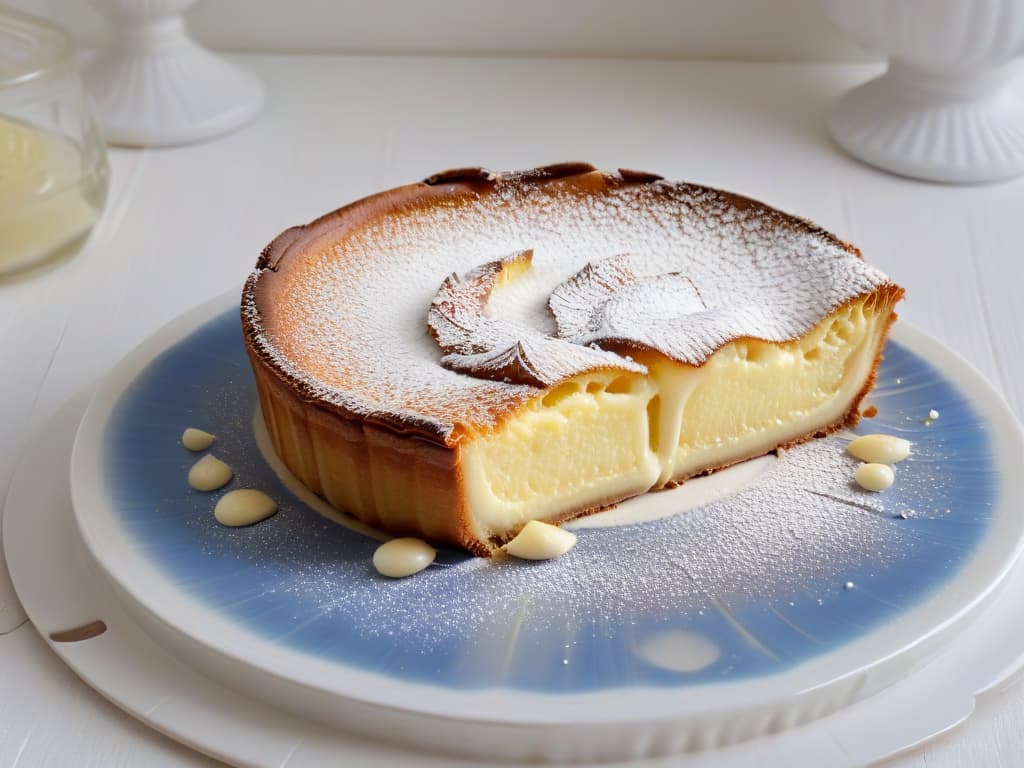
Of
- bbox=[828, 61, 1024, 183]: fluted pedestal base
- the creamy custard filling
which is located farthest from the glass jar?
bbox=[828, 61, 1024, 183]: fluted pedestal base

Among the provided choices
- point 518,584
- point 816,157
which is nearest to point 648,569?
point 518,584

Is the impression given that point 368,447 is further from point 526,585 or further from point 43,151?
point 43,151

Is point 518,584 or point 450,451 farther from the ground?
point 450,451

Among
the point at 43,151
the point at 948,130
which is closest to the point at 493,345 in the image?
the point at 43,151

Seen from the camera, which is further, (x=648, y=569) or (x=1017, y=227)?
(x=1017, y=227)

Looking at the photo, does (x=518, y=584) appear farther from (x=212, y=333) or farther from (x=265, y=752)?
(x=212, y=333)

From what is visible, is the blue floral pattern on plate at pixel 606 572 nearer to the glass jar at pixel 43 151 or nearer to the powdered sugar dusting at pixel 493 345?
the powdered sugar dusting at pixel 493 345

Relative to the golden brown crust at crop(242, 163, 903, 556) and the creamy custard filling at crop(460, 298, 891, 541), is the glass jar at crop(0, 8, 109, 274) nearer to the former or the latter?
the golden brown crust at crop(242, 163, 903, 556)
